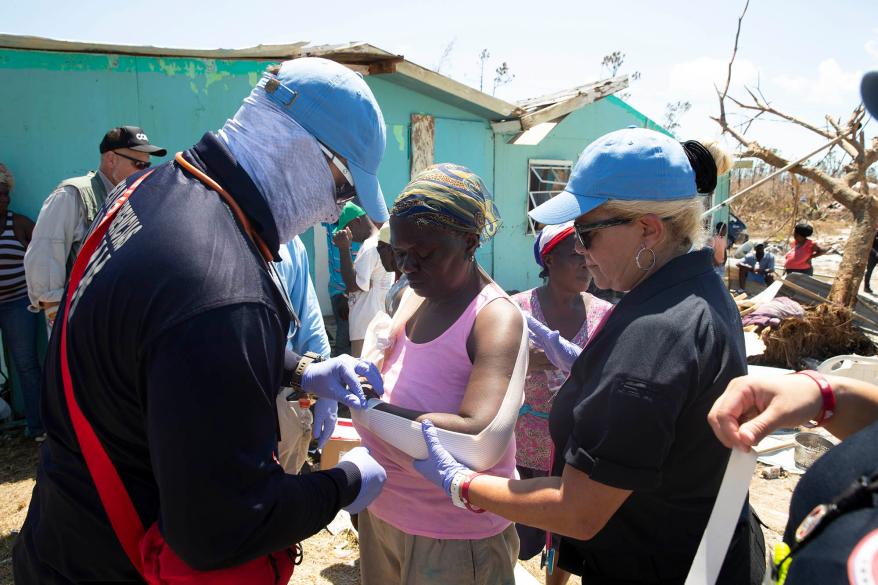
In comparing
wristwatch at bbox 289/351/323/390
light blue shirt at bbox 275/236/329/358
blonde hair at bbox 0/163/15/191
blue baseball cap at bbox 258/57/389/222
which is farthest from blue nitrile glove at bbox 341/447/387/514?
blonde hair at bbox 0/163/15/191

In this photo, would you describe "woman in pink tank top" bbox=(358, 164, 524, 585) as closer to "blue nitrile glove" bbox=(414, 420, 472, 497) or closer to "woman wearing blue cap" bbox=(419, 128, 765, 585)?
"blue nitrile glove" bbox=(414, 420, 472, 497)

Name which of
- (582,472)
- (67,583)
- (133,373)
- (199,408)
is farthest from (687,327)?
(67,583)

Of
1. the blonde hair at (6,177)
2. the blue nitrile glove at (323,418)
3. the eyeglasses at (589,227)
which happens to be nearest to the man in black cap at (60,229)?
the blonde hair at (6,177)

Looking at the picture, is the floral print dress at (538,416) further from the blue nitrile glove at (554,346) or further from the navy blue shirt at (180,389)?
the navy blue shirt at (180,389)

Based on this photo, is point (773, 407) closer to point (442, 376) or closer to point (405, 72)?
point (442, 376)

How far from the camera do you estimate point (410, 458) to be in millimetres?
1846

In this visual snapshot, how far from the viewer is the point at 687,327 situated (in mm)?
1294

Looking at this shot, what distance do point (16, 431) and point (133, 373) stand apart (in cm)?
519

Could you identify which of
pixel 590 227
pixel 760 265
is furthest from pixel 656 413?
pixel 760 265

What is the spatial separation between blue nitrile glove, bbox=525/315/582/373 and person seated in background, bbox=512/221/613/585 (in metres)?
0.09

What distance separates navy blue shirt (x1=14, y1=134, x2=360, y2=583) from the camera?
3.39ft

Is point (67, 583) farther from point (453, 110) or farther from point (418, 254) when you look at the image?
point (453, 110)

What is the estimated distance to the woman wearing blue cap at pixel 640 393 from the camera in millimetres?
1257

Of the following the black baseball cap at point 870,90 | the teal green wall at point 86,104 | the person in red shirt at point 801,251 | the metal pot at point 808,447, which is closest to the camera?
the black baseball cap at point 870,90
